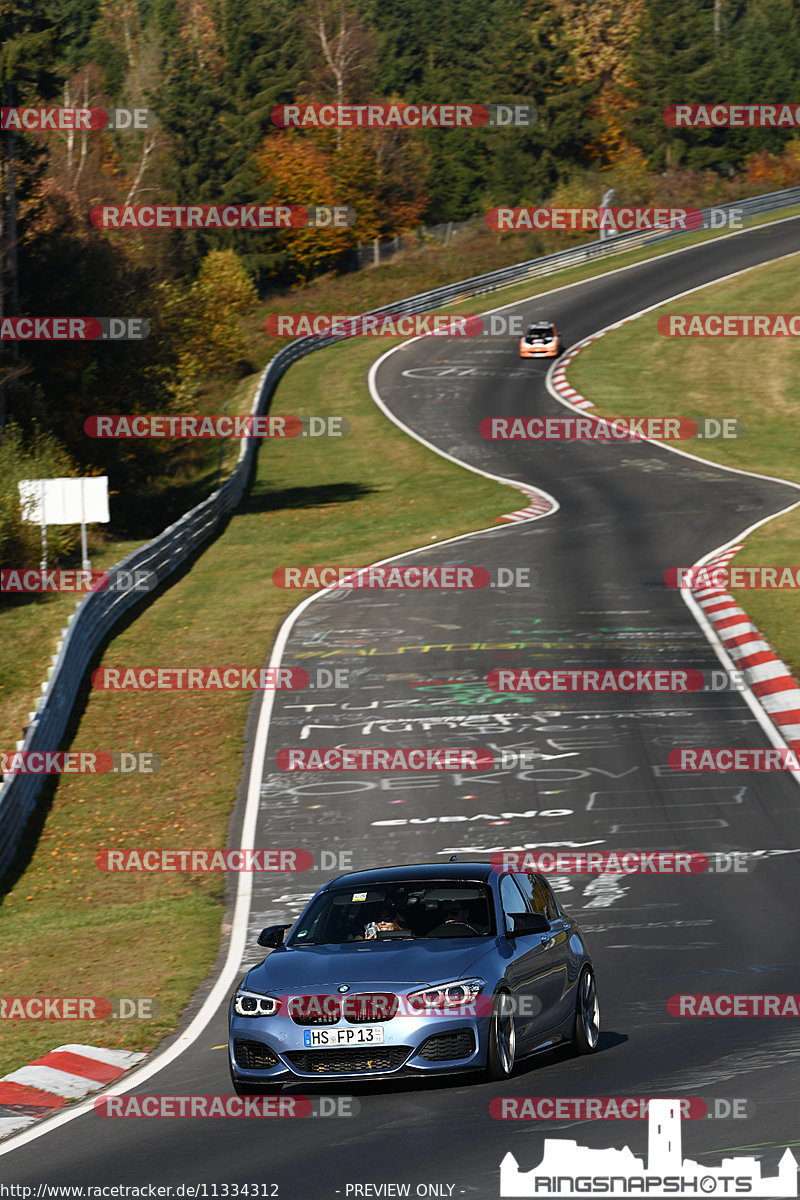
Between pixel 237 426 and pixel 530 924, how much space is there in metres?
49.5

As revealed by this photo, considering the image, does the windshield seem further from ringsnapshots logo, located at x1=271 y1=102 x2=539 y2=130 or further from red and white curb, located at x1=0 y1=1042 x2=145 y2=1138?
ringsnapshots logo, located at x1=271 y1=102 x2=539 y2=130

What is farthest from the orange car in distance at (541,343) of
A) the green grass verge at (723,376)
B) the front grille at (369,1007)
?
the front grille at (369,1007)

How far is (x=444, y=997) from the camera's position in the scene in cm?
991

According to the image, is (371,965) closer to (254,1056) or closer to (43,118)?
(254,1056)

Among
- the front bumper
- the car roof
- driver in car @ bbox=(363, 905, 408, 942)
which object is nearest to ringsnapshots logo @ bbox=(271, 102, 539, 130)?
the car roof

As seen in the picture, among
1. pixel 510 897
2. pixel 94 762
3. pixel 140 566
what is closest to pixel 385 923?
pixel 510 897

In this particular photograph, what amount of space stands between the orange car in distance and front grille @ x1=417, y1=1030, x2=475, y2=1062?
56.7m

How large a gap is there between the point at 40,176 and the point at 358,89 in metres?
71.4

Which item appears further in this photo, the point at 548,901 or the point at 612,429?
the point at 612,429

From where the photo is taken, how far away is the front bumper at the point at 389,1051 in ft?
32.1

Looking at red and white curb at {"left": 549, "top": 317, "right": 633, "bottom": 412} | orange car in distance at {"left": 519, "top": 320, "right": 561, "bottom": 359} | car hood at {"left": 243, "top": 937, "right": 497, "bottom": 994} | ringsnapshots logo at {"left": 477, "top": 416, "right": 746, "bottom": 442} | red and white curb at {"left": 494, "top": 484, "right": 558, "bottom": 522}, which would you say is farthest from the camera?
orange car in distance at {"left": 519, "top": 320, "right": 561, "bottom": 359}

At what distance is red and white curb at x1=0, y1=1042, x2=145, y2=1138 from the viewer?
1081 cm

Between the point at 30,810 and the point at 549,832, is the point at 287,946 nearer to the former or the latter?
the point at 549,832

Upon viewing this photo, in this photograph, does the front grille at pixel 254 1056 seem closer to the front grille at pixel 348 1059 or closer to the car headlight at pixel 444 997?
the front grille at pixel 348 1059
